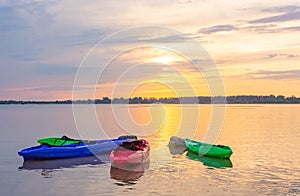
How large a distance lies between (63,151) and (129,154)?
551cm

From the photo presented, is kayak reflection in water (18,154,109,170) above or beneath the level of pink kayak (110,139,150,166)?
beneath

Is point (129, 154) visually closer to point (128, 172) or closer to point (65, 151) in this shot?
point (128, 172)

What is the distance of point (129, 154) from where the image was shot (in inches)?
A: 976

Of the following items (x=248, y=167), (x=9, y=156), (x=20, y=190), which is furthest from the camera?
(x=9, y=156)

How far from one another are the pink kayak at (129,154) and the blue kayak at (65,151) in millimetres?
3898

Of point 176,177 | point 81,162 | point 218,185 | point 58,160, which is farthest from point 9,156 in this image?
point 218,185

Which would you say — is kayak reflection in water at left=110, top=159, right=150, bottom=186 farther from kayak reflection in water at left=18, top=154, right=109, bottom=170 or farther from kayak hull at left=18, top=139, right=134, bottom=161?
kayak hull at left=18, top=139, right=134, bottom=161

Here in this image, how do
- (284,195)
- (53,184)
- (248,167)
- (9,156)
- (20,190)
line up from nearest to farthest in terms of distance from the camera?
(284,195)
(20,190)
(53,184)
(248,167)
(9,156)

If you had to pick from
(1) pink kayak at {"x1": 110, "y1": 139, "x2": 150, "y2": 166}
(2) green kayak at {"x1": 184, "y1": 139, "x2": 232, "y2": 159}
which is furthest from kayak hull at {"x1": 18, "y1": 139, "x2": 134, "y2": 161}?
(2) green kayak at {"x1": 184, "y1": 139, "x2": 232, "y2": 159}

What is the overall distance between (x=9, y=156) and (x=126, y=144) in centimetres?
857

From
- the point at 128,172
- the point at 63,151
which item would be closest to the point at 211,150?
the point at 128,172

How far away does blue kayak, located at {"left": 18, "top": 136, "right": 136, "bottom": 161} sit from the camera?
26859mm

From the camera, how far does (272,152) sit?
99.7ft

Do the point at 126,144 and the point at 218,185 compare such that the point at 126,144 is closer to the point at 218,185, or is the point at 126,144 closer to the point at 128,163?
the point at 128,163
